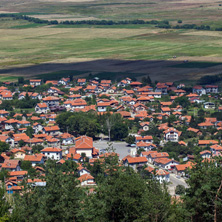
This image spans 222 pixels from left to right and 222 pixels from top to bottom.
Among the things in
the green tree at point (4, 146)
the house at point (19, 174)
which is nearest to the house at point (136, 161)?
the house at point (19, 174)

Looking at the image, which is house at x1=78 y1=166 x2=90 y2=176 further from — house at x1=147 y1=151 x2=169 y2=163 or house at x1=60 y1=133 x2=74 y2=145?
house at x1=60 y1=133 x2=74 y2=145

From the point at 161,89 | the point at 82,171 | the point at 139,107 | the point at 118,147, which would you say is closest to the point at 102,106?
the point at 139,107

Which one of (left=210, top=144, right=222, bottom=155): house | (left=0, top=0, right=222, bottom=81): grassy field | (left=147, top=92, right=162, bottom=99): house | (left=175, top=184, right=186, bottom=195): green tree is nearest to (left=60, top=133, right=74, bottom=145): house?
(left=210, top=144, right=222, bottom=155): house

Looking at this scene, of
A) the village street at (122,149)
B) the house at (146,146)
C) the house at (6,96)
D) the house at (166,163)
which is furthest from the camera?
the house at (6,96)

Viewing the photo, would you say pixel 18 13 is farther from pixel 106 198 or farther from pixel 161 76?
pixel 106 198

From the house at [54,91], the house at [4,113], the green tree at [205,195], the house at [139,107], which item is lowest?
the house at [54,91]

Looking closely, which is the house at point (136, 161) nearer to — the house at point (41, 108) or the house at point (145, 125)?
the house at point (145, 125)
